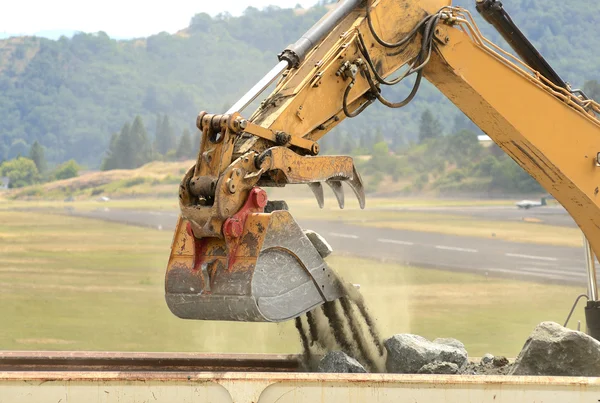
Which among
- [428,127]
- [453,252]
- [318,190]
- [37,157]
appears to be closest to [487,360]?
[318,190]

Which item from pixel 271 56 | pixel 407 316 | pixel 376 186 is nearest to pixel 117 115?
pixel 271 56

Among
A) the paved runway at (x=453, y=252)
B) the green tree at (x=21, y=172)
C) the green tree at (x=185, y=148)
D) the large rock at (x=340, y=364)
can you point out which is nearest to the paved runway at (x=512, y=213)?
the paved runway at (x=453, y=252)

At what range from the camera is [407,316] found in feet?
34.9

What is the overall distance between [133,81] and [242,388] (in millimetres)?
121456

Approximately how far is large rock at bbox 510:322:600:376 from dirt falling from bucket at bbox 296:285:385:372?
3.36 ft

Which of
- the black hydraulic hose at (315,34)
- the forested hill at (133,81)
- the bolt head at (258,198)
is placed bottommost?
the bolt head at (258,198)

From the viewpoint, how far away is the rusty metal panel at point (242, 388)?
4766 mm

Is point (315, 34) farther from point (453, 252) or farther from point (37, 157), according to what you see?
point (37, 157)

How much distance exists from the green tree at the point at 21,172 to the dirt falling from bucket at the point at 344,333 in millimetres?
67161

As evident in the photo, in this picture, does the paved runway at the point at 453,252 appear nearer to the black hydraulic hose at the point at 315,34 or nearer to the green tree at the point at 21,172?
the black hydraulic hose at the point at 315,34

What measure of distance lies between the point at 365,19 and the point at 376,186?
38.9m

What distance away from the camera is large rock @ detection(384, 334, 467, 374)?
20.9ft

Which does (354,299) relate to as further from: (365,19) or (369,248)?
(369,248)

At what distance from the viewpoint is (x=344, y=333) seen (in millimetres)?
6340
